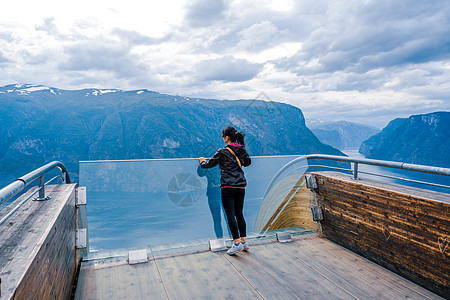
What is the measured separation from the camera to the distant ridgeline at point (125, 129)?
110 meters

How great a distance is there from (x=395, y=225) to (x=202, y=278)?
1864mm

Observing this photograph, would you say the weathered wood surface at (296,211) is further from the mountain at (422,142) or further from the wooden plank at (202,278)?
the mountain at (422,142)

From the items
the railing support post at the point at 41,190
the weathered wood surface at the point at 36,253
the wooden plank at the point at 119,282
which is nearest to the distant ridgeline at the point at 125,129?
the wooden plank at the point at 119,282

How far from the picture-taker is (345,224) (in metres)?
3.46

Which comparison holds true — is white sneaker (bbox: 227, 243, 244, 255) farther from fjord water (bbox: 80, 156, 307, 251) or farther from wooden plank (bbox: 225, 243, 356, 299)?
fjord water (bbox: 80, 156, 307, 251)

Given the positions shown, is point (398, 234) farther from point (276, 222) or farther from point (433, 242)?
point (276, 222)

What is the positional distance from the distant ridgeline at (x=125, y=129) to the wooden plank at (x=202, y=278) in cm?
8896

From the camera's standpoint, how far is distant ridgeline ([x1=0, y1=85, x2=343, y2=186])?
363 feet

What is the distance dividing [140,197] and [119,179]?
366mm

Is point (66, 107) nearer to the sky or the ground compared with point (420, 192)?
nearer to the sky

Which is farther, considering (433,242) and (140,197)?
(140,197)

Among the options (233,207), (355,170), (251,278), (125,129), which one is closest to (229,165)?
(233,207)

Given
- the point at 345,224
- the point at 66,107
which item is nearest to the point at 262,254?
the point at 345,224

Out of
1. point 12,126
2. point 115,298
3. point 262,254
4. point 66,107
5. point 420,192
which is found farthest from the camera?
point 66,107
